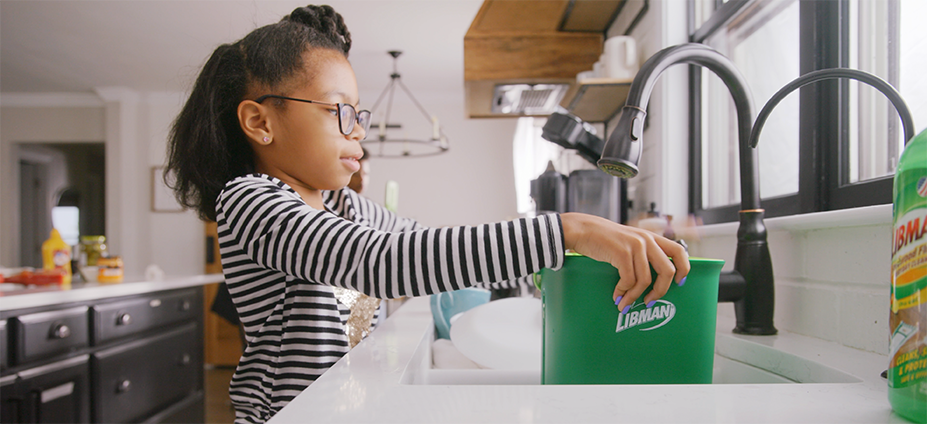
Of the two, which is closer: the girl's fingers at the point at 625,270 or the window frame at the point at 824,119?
the girl's fingers at the point at 625,270

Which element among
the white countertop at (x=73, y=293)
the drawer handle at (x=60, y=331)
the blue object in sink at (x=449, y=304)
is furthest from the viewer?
the drawer handle at (x=60, y=331)

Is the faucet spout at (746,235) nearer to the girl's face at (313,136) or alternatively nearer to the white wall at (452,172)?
the girl's face at (313,136)

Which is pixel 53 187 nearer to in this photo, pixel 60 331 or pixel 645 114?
pixel 60 331

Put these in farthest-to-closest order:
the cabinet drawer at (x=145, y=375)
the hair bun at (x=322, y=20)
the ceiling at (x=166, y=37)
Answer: the ceiling at (x=166, y=37) < the cabinet drawer at (x=145, y=375) < the hair bun at (x=322, y=20)

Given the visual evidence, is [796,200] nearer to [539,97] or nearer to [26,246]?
[539,97]

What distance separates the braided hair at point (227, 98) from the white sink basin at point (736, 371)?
16.8 inches

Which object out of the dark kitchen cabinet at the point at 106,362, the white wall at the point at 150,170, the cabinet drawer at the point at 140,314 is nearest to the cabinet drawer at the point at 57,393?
the dark kitchen cabinet at the point at 106,362

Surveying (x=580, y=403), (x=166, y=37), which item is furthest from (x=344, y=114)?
(x=166, y=37)

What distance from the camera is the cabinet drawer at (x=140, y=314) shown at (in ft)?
6.05

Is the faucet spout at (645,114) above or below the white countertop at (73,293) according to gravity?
above

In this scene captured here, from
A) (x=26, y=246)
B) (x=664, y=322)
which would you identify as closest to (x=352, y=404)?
(x=664, y=322)

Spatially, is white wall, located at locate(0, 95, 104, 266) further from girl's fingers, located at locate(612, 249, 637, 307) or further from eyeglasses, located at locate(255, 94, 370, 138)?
girl's fingers, located at locate(612, 249, 637, 307)

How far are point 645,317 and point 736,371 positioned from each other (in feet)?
0.98

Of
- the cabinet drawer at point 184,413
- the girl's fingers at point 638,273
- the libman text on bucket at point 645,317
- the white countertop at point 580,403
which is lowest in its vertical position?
the cabinet drawer at point 184,413
